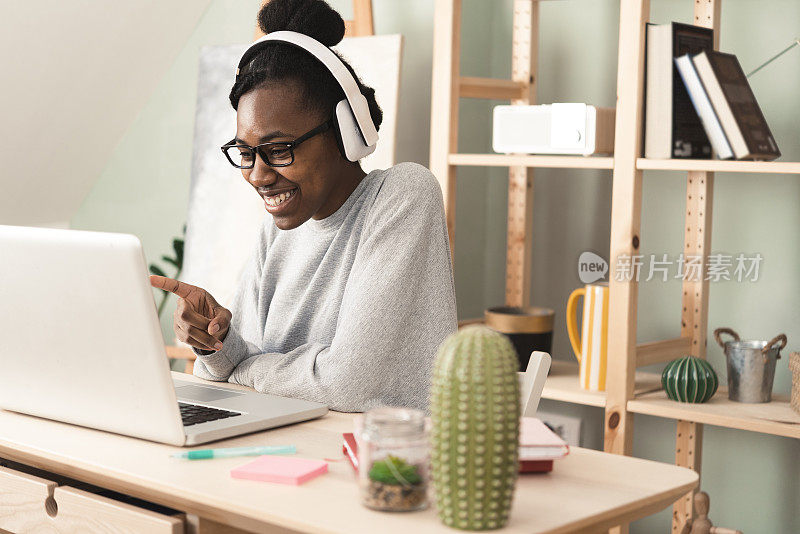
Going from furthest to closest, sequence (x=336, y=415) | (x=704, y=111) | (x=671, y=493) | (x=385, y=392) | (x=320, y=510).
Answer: (x=704, y=111)
(x=385, y=392)
(x=336, y=415)
(x=671, y=493)
(x=320, y=510)

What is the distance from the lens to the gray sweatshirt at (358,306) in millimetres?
1444

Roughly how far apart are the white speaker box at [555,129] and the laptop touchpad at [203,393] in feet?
3.49

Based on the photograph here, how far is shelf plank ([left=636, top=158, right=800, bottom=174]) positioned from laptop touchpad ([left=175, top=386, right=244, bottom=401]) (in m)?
1.07

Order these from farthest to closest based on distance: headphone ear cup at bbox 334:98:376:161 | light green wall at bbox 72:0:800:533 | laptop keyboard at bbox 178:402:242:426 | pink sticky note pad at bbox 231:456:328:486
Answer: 1. light green wall at bbox 72:0:800:533
2. headphone ear cup at bbox 334:98:376:161
3. laptop keyboard at bbox 178:402:242:426
4. pink sticky note pad at bbox 231:456:328:486

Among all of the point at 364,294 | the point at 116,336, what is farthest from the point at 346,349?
the point at 116,336

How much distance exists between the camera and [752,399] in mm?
2105

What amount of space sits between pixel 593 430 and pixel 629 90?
954 millimetres

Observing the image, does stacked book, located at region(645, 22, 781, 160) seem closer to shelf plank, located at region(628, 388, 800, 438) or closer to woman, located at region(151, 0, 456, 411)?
shelf plank, located at region(628, 388, 800, 438)

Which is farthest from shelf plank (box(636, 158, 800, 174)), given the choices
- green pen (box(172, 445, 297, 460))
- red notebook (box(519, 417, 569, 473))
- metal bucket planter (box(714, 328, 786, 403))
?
green pen (box(172, 445, 297, 460))

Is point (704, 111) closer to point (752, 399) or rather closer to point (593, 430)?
point (752, 399)

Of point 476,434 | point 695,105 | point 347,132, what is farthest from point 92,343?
point 695,105

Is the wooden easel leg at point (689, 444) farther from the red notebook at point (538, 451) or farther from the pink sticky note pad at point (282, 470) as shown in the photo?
the pink sticky note pad at point (282, 470)

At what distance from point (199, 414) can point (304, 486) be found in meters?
0.32

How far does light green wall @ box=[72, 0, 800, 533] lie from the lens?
228 centimetres
